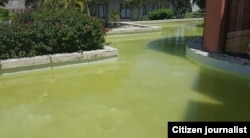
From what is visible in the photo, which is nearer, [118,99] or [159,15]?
[118,99]

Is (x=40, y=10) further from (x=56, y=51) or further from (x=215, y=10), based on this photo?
(x=215, y=10)

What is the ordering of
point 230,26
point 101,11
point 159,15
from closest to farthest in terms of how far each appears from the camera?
point 230,26 → point 159,15 → point 101,11

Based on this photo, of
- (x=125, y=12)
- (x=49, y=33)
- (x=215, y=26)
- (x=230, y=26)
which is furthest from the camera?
(x=125, y=12)

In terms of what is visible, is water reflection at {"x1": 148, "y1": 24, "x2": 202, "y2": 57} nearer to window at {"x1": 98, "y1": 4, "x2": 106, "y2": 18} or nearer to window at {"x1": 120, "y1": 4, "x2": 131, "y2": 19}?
window at {"x1": 98, "y1": 4, "x2": 106, "y2": 18}

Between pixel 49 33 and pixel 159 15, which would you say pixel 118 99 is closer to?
pixel 49 33

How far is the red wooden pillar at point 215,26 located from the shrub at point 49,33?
14.1ft

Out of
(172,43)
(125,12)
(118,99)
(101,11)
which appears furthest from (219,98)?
(125,12)

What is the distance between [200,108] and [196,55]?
5.33 metres

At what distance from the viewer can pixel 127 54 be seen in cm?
1513

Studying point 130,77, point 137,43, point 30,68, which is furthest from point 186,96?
point 137,43

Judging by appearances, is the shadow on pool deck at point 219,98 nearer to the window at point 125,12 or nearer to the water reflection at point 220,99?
the water reflection at point 220,99

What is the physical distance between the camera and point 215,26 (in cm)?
1334

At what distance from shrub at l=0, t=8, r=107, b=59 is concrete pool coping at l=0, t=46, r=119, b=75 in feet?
1.58

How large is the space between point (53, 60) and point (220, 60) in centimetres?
600
